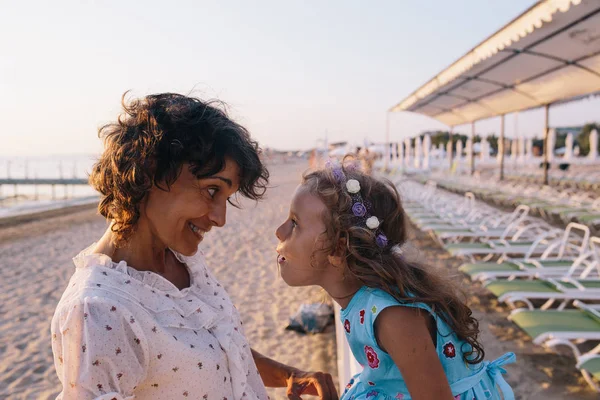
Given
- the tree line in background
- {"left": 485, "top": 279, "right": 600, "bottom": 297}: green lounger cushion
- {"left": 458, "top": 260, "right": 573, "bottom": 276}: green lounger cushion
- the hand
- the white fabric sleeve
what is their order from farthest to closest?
1. the tree line in background
2. {"left": 458, "top": 260, "right": 573, "bottom": 276}: green lounger cushion
3. {"left": 485, "top": 279, "right": 600, "bottom": 297}: green lounger cushion
4. the hand
5. the white fabric sleeve

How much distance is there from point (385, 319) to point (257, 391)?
514 mm

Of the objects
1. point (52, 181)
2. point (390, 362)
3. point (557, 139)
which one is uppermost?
point (557, 139)

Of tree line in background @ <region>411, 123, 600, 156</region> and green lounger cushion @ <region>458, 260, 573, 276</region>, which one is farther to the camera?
tree line in background @ <region>411, 123, 600, 156</region>

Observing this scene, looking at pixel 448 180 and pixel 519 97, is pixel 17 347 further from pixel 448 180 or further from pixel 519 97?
pixel 448 180

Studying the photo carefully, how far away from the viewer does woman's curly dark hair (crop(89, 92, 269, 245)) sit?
1.24 meters

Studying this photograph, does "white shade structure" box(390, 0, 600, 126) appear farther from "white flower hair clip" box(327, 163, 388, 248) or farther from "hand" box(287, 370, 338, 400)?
"hand" box(287, 370, 338, 400)

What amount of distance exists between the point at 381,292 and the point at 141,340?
2.02 ft

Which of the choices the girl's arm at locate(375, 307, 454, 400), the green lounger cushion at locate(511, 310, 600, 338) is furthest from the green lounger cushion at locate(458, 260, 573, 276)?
the girl's arm at locate(375, 307, 454, 400)

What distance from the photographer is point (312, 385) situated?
1.65m

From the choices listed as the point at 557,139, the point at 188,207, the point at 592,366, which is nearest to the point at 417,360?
the point at 188,207

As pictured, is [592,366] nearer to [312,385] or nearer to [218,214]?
[312,385]

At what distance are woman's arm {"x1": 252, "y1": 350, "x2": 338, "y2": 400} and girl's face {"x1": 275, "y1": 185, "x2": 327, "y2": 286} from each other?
35 cm

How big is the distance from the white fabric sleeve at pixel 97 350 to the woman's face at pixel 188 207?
30 cm

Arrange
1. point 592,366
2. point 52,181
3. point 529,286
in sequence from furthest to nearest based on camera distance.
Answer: point 52,181 → point 529,286 → point 592,366
